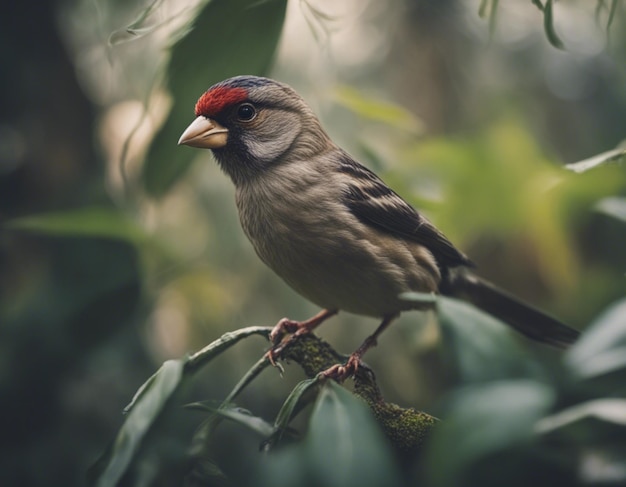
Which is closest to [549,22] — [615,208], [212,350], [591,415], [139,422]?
[615,208]

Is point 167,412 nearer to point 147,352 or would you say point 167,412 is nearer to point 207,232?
point 147,352

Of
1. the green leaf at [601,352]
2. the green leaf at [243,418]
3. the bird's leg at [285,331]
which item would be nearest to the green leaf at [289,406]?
Answer: the green leaf at [243,418]

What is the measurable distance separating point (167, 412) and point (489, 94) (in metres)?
5.46

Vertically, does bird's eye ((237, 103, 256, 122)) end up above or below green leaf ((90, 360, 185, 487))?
above

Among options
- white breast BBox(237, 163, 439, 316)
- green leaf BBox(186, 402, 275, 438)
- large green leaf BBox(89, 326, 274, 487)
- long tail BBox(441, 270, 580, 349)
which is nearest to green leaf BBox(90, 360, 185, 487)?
large green leaf BBox(89, 326, 274, 487)

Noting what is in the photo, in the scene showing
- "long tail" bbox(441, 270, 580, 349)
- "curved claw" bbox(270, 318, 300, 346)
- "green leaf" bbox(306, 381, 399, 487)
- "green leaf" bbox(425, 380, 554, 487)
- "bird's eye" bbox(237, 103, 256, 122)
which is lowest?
"long tail" bbox(441, 270, 580, 349)

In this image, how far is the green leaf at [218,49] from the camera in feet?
5.61

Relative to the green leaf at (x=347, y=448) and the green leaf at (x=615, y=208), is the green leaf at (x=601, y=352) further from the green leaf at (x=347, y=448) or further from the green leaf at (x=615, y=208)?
the green leaf at (x=615, y=208)

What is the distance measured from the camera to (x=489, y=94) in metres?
6.22

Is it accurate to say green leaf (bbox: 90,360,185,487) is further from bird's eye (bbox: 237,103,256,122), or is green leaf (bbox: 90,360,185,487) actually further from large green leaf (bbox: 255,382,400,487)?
bird's eye (bbox: 237,103,256,122)

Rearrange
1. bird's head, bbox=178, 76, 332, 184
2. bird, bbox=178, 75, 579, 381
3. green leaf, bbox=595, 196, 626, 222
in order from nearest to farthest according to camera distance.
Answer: green leaf, bbox=595, 196, 626, 222
bird's head, bbox=178, 76, 332, 184
bird, bbox=178, 75, 579, 381

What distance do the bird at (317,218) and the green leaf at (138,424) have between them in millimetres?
633

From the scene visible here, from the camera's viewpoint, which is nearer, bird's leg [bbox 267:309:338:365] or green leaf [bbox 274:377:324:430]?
green leaf [bbox 274:377:324:430]

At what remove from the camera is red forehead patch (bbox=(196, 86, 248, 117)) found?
188cm
